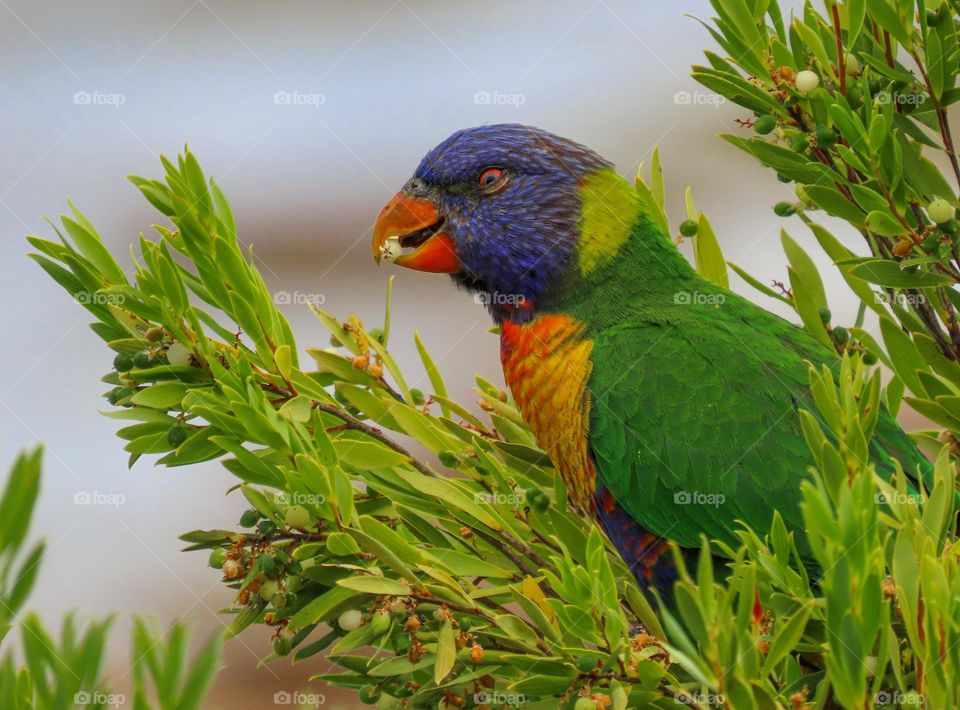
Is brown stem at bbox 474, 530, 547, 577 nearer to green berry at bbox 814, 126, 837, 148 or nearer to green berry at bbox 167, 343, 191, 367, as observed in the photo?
green berry at bbox 167, 343, 191, 367

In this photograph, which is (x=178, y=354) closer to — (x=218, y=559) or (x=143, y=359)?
(x=143, y=359)

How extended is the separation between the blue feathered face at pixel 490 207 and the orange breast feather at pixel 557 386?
0.14 meters

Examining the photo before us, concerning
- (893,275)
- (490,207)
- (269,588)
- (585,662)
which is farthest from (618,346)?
(585,662)

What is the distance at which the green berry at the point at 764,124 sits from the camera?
31.3 inches

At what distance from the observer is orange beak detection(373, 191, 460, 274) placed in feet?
5.53

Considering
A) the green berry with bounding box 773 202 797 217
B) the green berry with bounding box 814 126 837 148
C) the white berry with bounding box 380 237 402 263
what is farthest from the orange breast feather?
the green berry with bounding box 814 126 837 148

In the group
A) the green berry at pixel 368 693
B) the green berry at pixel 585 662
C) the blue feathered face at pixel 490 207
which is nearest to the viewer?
the green berry at pixel 585 662

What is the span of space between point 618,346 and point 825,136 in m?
0.68

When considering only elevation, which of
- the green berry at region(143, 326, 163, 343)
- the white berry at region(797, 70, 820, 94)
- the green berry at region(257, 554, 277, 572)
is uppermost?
the green berry at region(143, 326, 163, 343)

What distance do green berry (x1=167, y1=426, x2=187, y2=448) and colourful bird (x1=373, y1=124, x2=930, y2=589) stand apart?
0.52 metres

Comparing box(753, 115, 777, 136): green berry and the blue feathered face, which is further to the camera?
the blue feathered face

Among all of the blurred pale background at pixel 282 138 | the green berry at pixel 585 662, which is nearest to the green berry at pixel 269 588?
the green berry at pixel 585 662

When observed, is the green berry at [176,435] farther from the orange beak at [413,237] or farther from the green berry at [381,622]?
the orange beak at [413,237]

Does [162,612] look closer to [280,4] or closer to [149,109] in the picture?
[149,109]
